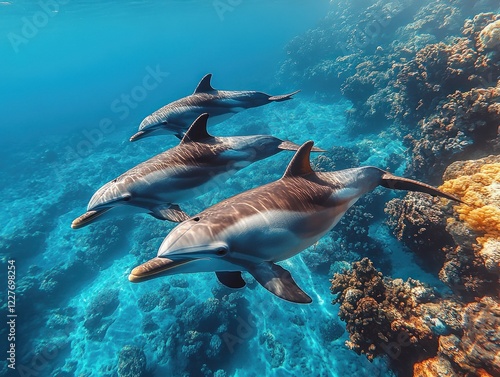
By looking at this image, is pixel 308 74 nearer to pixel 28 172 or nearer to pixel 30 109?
pixel 28 172

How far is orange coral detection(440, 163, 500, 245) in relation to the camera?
555cm

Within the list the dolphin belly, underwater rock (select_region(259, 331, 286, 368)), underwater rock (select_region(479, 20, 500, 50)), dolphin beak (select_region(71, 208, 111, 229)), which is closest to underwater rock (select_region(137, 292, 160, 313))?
underwater rock (select_region(259, 331, 286, 368))

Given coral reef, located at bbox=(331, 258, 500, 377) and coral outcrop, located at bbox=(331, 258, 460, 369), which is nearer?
coral reef, located at bbox=(331, 258, 500, 377)

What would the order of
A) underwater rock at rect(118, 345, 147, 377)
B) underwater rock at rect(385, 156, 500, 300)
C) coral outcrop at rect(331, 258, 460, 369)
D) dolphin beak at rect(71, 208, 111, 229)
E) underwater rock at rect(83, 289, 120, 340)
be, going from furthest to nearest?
underwater rock at rect(83, 289, 120, 340) < underwater rock at rect(118, 345, 147, 377) < underwater rock at rect(385, 156, 500, 300) < coral outcrop at rect(331, 258, 460, 369) < dolphin beak at rect(71, 208, 111, 229)

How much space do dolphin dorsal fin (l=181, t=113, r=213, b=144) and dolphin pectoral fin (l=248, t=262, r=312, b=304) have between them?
2.99 metres

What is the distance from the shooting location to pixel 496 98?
8039 millimetres

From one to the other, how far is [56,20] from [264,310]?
78.6 m

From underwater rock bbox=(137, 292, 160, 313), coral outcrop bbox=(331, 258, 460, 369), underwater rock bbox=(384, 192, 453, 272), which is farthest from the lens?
underwater rock bbox=(137, 292, 160, 313)

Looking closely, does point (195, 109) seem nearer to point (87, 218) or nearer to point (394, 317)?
point (87, 218)

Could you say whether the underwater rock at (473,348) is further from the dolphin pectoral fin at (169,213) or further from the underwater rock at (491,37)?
the underwater rock at (491,37)

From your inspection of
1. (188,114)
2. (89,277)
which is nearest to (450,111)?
(188,114)

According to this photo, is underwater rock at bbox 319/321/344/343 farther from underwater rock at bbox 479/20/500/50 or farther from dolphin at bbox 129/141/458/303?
underwater rock at bbox 479/20/500/50

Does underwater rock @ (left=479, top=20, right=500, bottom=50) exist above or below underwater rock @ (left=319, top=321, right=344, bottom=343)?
above

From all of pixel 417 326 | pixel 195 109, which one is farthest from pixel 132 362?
pixel 417 326
